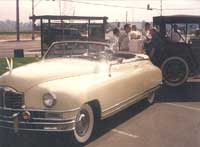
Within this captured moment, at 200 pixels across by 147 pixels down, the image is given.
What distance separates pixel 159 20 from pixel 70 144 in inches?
254

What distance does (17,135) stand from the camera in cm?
642

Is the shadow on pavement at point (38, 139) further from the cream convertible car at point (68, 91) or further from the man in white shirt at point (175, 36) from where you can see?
the man in white shirt at point (175, 36)

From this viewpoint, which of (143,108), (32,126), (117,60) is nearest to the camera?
(32,126)

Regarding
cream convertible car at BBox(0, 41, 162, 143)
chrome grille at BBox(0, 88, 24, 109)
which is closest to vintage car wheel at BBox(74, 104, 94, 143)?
cream convertible car at BBox(0, 41, 162, 143)

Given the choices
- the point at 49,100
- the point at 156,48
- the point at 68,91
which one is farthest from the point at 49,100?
the point at 156,48

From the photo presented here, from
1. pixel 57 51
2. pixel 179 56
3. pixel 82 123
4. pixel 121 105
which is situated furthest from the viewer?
pixel 179 56

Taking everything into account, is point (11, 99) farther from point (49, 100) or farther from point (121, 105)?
point (121, 105)

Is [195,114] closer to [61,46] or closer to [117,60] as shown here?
[117,60]

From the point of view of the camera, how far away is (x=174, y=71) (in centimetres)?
1123

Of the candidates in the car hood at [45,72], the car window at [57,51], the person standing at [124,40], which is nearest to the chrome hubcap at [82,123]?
the car hood at [45,72]

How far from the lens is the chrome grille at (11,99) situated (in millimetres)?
5816

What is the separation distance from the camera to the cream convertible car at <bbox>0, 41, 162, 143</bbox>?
568 cm

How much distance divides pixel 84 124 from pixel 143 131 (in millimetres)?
1130

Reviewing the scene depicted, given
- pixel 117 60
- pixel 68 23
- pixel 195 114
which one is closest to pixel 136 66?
pixel 117 60
